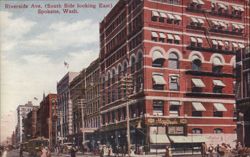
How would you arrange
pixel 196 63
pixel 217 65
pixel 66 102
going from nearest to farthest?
1. pixel 196 63
2. pixel 217 65
3. pixel 66 102

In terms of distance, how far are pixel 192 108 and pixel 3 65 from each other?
27.6 metres

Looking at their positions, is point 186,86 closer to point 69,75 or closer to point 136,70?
point 136,70

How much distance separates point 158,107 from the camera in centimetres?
5381

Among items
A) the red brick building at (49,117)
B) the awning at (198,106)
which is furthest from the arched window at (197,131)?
the red brick building at (49,117)

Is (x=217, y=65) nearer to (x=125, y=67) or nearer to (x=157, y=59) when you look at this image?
(x=157, y=59)

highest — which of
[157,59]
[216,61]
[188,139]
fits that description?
[216,61]

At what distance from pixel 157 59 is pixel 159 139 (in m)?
9.30

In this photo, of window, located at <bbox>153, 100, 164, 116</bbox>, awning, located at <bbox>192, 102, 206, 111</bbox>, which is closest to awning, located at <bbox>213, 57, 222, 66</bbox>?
awning, located at <bbox>192, 102, 206, 111</bbox>

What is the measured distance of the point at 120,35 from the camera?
62.3 m

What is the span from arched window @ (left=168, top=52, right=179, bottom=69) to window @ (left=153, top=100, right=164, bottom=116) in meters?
4.45

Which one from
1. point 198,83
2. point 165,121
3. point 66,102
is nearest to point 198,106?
point 198,83

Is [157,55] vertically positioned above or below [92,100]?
above

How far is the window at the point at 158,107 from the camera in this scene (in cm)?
5353

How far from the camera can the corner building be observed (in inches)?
2095
